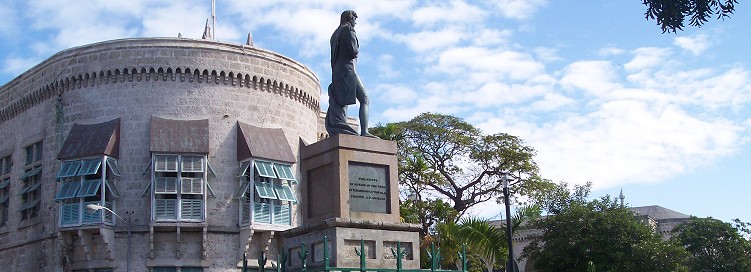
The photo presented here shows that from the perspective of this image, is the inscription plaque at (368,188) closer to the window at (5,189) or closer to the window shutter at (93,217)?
the window shutter at (93,217)

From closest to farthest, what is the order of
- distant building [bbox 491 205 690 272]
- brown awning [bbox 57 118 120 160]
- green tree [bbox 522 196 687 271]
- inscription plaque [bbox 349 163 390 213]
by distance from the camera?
inscription plaque [bbox 349 163 390 213], brown awning [bbox 57 118 120 160], green tree [bbox 522 196 687 271], distant building [bbox 491 205 690 272]

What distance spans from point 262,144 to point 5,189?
1262 cm

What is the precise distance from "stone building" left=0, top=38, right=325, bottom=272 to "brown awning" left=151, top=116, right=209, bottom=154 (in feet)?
0.16

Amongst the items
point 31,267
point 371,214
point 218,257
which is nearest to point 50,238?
point 31,267

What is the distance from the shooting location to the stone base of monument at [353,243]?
1412 centimetres

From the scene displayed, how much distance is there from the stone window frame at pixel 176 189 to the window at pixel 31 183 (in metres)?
6.16

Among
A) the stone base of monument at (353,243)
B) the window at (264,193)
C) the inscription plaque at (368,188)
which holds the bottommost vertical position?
the stone base of monument at (353,243)

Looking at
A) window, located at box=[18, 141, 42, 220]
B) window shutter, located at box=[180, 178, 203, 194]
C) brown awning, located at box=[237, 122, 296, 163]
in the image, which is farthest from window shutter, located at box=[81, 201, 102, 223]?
brown awning, located at box=[237, 122, 296, 163]

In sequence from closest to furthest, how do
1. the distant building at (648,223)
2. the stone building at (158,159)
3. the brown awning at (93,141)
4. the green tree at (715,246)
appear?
the stone building at (158,159)
the brown awning at (93,141)
the green tree at (715,246)
the distant building at (648,223)

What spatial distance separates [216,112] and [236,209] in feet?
12.6

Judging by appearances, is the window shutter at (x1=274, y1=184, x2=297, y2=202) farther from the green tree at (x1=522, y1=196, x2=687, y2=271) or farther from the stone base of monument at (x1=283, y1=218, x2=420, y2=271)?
the stone base of monument at (x1=283, y1=218, x2=420, y2=271)

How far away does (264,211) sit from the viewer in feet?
110

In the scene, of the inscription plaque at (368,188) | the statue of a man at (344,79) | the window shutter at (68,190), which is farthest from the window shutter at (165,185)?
the inscription plaque at (368,188)

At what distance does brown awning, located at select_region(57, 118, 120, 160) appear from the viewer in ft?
107
